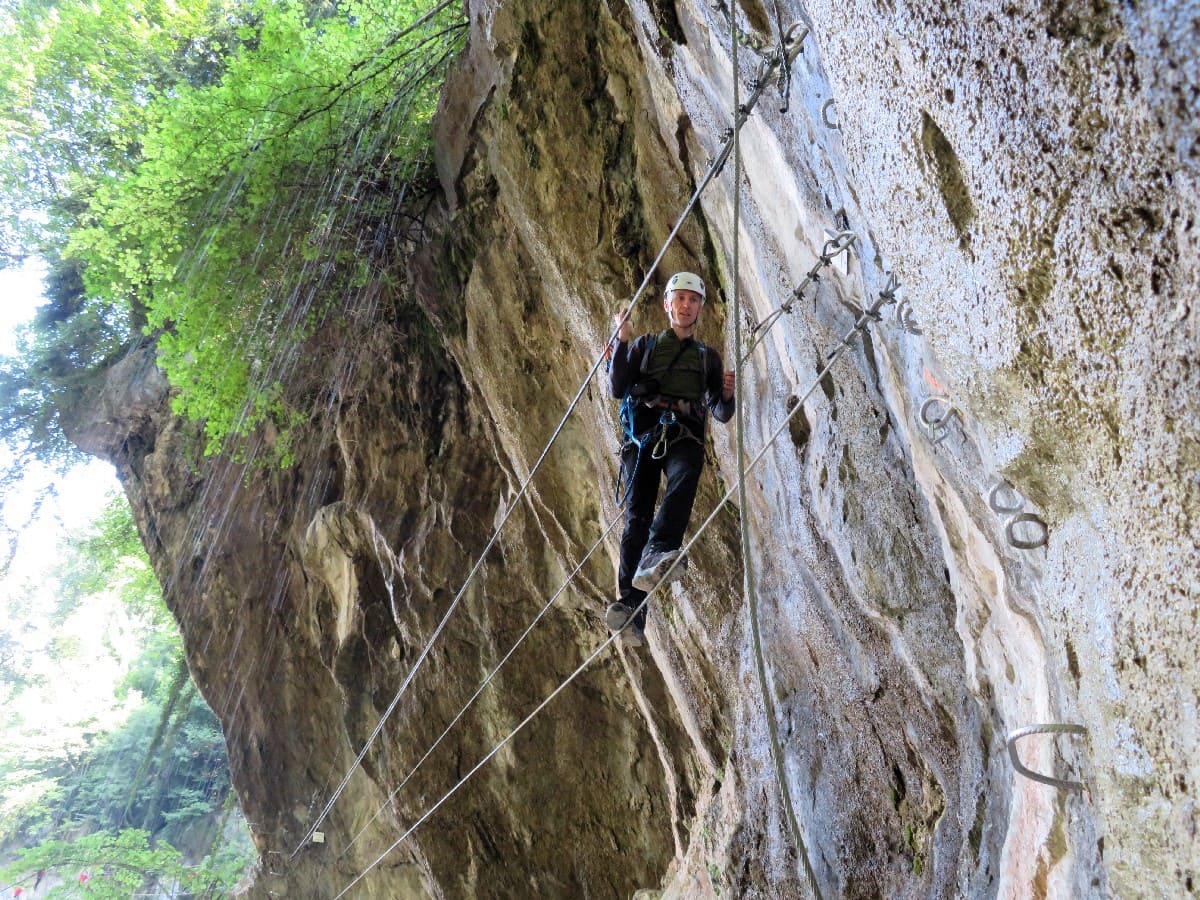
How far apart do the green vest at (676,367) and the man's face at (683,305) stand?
68 mm

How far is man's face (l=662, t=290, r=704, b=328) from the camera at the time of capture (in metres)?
3.76

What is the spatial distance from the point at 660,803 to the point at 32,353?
35.5 ft

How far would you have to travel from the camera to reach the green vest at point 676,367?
148 inches

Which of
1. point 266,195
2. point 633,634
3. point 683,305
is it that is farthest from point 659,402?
point 266,195

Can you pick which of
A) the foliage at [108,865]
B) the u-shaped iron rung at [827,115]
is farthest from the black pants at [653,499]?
the foliage at [108,865]

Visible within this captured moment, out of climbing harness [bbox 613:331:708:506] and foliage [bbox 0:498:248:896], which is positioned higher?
climbing harness [bbox 613:331:708:506]

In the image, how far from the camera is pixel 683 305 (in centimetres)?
376

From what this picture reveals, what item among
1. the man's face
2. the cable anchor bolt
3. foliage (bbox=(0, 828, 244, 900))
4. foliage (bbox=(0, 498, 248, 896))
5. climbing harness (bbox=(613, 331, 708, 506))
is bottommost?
foliage (bbox=(0, 828, 244, 900))

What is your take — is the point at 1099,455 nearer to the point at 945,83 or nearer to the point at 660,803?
the point at 945,83

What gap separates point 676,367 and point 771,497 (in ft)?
2.66

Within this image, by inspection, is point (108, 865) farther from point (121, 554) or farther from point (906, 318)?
point (906, 318)

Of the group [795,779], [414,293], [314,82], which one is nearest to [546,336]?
[414,293]

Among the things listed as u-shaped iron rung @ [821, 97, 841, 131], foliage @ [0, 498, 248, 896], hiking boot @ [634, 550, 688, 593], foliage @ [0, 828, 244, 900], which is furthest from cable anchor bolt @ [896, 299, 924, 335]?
foliage @ [0, 498, 248, 896]

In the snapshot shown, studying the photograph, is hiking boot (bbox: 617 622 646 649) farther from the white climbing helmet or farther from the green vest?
the white climbing helmet
